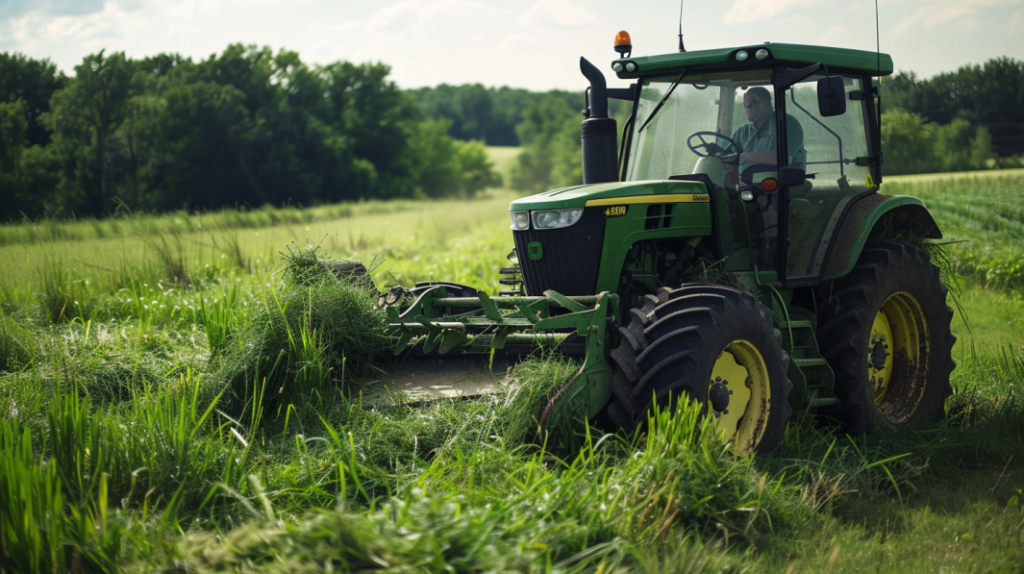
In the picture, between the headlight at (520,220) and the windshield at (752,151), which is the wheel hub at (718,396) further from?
the headlight at (520,220)

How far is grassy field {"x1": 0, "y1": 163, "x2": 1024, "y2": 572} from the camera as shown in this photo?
2680 millimetres

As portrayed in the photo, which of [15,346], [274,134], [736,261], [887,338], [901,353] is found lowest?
[901,353]

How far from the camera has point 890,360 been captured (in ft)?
18.8

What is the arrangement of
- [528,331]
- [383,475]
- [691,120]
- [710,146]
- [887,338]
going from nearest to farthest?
1. [383,475]
2. [528,331]
3. [710,146]
4. [691,120]
5. [887,338]

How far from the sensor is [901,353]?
5.69 metres

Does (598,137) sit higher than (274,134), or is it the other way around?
(274,134)

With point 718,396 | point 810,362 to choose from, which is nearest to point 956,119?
point 810,362

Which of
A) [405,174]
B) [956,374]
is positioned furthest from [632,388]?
[405,174]

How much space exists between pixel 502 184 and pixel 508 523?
83.2 meters

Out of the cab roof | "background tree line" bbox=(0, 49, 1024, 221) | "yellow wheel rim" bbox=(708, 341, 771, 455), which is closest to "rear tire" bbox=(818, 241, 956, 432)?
"yellow wheel rim" bbox=(708, 341, 771, 455)

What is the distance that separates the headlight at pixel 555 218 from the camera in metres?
4.83

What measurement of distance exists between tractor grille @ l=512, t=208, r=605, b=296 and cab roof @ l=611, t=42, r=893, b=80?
1.31 metres

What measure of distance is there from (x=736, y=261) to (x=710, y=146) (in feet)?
2.62

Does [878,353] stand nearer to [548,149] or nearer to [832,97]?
[832,97]
